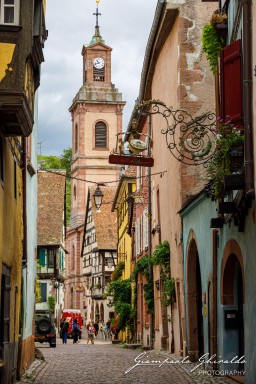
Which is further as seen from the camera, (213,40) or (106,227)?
(106,227)

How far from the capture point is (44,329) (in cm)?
4050

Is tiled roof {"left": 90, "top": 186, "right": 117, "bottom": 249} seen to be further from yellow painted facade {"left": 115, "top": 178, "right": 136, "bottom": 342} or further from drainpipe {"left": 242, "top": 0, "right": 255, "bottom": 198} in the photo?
drainpipe {"left": 242, "top": 0, "right": 255, "bottom": 198}

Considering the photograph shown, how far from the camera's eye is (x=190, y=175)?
23.8m

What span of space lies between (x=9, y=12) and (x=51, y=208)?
150ft

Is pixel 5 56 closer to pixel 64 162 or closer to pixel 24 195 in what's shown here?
pixel 24 195

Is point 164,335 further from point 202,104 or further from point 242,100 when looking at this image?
point 242,100

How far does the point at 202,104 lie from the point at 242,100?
10469mm

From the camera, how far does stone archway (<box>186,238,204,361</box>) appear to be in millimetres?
21531

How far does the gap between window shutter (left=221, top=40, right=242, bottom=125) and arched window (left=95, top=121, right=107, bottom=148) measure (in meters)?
78.5

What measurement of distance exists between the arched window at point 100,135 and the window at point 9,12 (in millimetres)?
79824

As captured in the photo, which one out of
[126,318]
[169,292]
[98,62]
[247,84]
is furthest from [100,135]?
[247,84]

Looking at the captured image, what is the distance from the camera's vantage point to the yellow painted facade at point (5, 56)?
1264cm

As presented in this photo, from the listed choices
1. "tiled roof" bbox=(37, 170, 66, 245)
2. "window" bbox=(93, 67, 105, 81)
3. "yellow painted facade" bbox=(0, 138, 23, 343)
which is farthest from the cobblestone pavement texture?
"window" bbox=(93, 67, 105, 81)

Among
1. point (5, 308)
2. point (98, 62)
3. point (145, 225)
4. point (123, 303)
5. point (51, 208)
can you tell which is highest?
point (98, 62)
